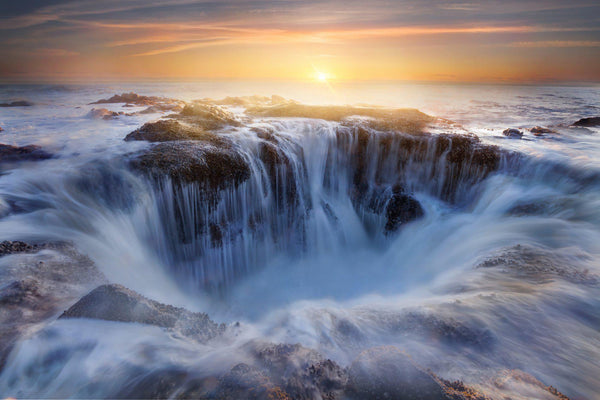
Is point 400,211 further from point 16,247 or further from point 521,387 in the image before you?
point 16,247

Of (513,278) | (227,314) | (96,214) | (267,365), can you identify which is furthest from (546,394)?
A: (96,214)

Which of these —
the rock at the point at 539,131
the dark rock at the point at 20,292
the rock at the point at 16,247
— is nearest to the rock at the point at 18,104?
the rock at the point at 16,247

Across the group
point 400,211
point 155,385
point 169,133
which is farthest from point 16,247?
point 400,211

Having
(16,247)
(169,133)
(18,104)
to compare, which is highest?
(18,104)

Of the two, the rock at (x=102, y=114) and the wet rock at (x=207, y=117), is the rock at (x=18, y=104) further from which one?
the wet rock at (x=207, y=117)

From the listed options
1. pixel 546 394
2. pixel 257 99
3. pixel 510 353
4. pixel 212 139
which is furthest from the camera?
pixel 257 99

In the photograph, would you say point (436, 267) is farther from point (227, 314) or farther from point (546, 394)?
point (227, 314)

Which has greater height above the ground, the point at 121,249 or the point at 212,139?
the point at 212,139
